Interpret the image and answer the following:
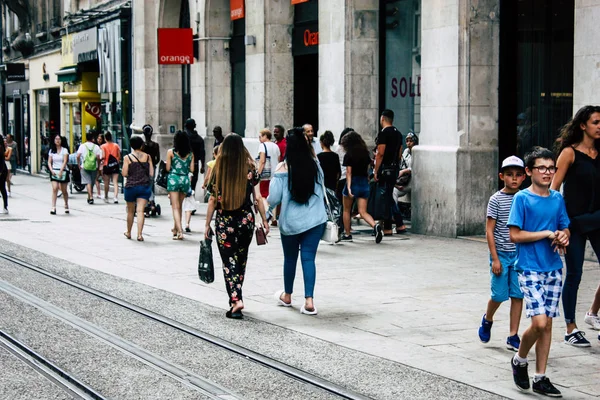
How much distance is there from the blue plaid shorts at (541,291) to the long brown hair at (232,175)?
3.64 metres

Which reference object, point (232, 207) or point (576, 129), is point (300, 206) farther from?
point (576, 129)

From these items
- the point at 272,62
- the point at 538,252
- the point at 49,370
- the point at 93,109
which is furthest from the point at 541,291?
the point at 93,109

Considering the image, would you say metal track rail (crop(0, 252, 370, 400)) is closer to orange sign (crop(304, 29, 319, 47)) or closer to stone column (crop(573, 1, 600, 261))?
stone column (crop(573, 1, 600, 261))

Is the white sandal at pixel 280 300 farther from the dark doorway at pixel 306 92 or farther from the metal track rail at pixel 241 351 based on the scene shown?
the dark doorway at pixel 306 92

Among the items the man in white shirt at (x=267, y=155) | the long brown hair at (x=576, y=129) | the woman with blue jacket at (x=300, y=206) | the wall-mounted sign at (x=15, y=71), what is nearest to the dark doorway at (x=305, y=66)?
the man in white shirt at (x=267, y=155)

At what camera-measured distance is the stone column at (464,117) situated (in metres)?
16.2

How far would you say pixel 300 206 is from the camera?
33.7 ft

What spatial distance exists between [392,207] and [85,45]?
2056 centimetres

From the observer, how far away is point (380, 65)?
19.9 meters

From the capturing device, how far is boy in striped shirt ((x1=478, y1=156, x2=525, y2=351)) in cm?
818

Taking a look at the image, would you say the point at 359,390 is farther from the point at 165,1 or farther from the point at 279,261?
the point at 165,1

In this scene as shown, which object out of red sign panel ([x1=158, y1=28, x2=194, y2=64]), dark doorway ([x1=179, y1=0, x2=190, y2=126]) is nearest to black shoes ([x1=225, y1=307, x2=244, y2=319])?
red sign panel ([x1=158, y1=28, x2=194, y2=64])

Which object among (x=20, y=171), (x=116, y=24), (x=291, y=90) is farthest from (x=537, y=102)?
(x=20, y=171)

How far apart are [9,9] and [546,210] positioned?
4361 centimetres
